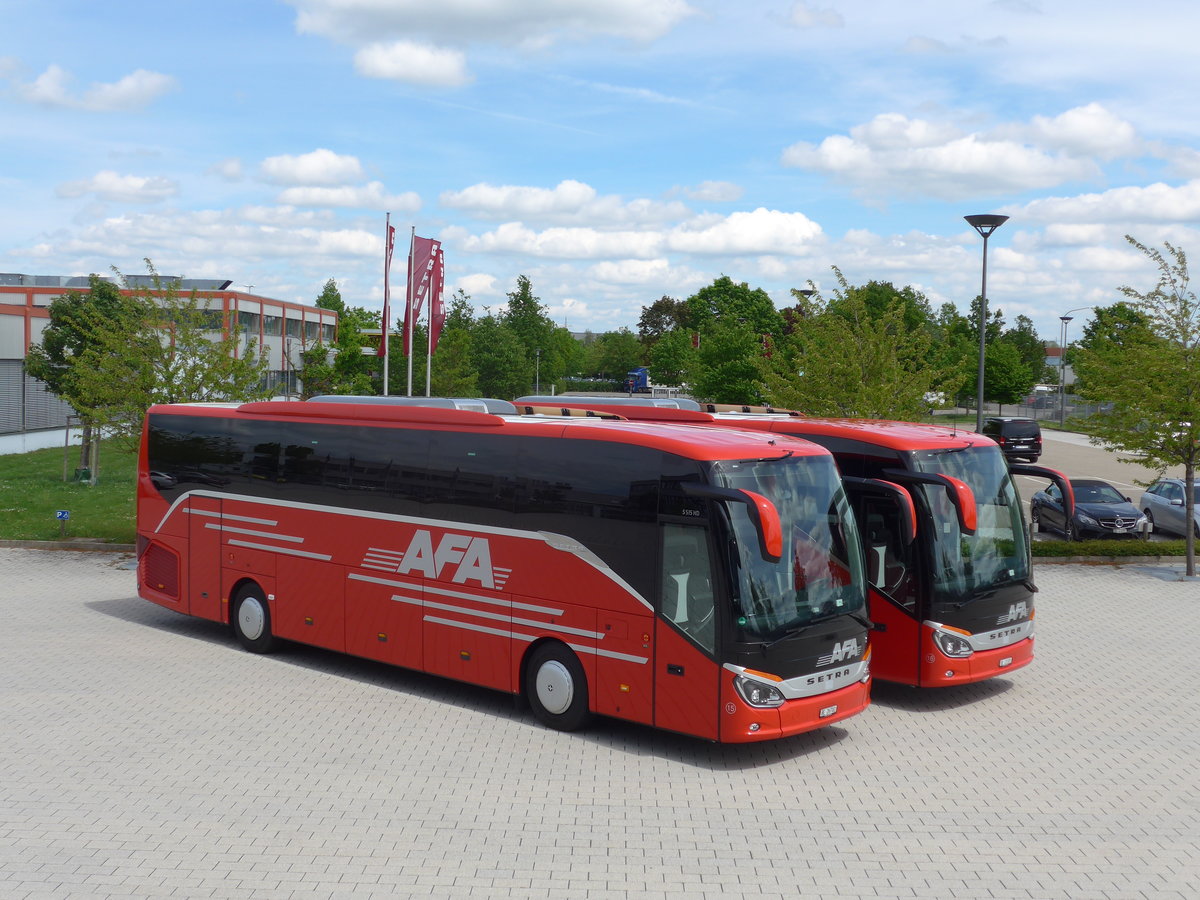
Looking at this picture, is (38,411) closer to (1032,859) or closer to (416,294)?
(416,294)

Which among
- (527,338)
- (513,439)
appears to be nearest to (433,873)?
(513,439)

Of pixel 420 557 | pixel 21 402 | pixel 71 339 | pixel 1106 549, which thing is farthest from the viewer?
pixel 21 402

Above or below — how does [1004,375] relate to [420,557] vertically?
above

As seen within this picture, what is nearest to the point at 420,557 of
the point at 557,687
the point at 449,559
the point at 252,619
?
the point at 449,559

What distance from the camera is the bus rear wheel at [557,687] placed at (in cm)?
1055

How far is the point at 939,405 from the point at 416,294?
1450 centimetres

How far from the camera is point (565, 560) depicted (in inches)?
419

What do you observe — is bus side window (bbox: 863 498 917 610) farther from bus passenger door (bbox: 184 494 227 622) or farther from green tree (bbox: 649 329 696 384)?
green tree (bbox: 649 329 696 384)

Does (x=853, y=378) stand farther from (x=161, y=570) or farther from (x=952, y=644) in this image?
(x=161, y=570)

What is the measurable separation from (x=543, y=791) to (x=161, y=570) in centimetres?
873

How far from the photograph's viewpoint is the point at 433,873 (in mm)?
7355

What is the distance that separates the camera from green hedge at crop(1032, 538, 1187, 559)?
21.8m

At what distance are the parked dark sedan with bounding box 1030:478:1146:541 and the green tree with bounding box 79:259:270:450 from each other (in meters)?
16.2

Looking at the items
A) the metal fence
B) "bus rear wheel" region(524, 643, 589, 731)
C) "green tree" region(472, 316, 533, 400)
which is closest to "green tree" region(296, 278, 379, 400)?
"green tree" region(472, 316, 533, 400)
